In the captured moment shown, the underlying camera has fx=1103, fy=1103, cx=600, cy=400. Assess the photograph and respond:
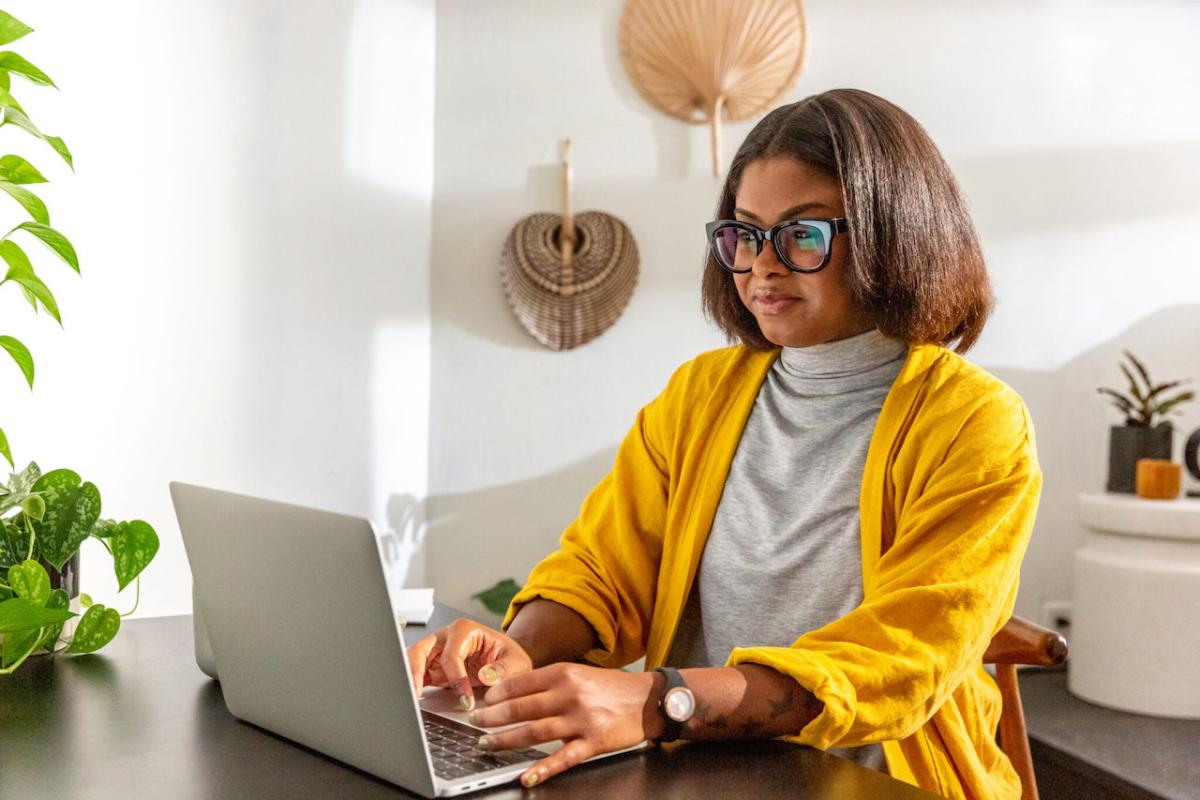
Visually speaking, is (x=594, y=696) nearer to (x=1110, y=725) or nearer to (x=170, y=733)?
(x=170, y=733)

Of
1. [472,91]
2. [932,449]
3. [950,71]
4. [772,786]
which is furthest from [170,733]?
[950,71]

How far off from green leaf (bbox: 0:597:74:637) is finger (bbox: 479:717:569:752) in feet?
1.55

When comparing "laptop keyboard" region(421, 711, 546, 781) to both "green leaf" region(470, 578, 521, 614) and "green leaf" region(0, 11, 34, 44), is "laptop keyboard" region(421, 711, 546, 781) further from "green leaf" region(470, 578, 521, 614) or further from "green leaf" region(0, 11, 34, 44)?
"green leaf" region(470, 578, 521, 614)

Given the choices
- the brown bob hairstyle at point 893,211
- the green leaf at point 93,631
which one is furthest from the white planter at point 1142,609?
the green leaf at point 93,631

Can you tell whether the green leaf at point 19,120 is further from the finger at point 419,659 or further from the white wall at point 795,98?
the white wall at point 795,98

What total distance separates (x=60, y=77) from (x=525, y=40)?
1489 mm

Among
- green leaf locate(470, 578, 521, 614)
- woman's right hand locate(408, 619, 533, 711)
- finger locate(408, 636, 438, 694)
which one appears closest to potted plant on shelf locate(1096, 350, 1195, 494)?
green leaf locate(470, 578, 521, 614)

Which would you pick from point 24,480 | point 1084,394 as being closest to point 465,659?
point 24,480

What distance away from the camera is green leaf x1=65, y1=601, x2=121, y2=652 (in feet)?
3.74

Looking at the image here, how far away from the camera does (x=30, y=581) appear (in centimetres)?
107

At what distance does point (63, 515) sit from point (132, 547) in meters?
0.08

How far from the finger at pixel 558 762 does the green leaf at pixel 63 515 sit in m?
0.64

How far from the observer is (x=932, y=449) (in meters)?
1.10

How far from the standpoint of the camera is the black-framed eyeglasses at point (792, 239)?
1179mm
